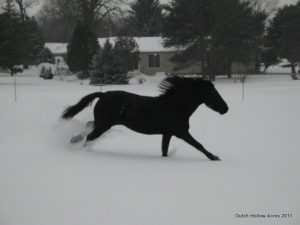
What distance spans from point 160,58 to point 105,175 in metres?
45.2

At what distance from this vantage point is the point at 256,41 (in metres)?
41.3

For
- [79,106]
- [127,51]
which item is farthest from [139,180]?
[127,51]

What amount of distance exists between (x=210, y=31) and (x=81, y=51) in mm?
13167

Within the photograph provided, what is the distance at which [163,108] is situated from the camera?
7312mm

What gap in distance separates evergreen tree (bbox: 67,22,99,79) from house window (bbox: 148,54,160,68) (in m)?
9.58

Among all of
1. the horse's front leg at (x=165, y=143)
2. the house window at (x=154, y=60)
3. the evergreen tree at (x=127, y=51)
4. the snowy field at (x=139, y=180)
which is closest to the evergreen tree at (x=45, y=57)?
the house window at (x=154, y=60)

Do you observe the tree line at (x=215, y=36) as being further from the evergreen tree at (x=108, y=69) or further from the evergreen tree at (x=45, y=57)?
the evergreen tree at (x=45, y=57)

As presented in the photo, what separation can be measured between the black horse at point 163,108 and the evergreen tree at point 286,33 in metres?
39.5

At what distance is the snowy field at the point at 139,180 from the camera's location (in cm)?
400

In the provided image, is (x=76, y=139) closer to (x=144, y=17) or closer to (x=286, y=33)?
(x=286, y=33)

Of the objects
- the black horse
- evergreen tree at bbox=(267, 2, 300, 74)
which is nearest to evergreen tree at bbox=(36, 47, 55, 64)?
evergreen tree at bbox=(267, 2, 300, 74)

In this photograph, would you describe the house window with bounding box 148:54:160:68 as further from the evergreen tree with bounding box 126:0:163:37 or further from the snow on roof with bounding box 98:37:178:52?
the evergreen tree with bounding box 126:0:163:37

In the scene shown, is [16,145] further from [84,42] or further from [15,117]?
[84,42]

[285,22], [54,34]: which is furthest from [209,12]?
[54,34]
